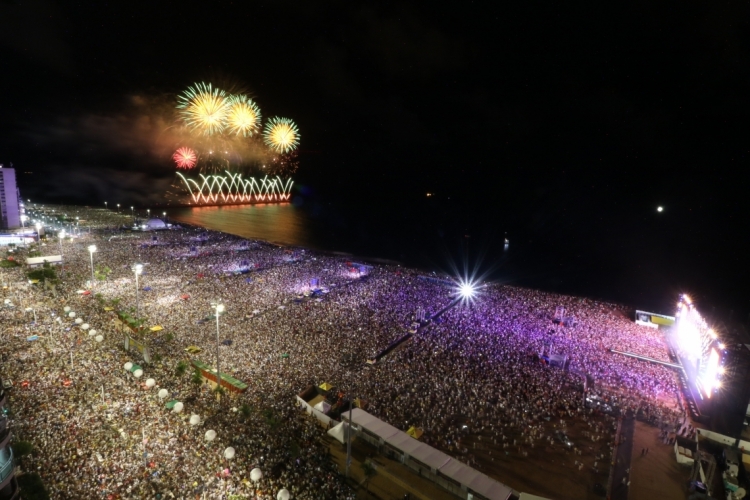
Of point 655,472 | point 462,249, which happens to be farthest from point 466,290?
point 462,249

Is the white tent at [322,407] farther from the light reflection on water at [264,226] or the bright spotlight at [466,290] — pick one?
the light reflection on water at [264,226]

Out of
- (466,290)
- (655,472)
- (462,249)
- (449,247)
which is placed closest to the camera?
(655,472)

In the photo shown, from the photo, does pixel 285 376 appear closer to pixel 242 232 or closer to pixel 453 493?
pixel 453 493

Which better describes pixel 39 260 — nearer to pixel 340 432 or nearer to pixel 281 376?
pixel 281 376

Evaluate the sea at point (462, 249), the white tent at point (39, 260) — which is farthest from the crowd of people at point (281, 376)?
the sea at point (462, 249)

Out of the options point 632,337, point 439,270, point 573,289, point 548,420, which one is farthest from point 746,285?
point 548,420
